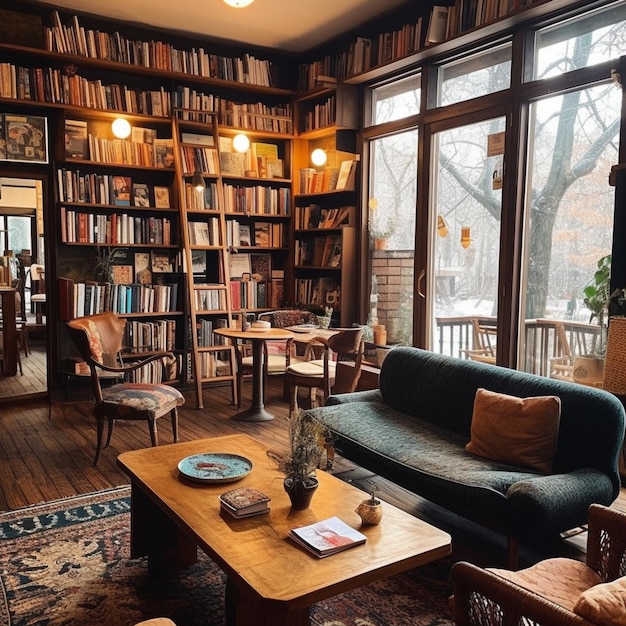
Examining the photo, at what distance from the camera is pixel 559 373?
4.29 m

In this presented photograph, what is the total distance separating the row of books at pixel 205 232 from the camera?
6.08 m

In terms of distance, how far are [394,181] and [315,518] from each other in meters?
4.08

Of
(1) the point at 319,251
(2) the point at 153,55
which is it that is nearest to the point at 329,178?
(1) the point at 319,251

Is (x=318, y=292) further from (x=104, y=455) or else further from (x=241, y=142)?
(x=104, y=455)

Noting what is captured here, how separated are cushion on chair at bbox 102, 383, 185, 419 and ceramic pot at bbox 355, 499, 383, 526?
2091 mm

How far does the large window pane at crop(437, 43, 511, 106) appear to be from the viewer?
4.58m

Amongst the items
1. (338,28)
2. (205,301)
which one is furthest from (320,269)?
(338,28)

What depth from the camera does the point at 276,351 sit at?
5.84m

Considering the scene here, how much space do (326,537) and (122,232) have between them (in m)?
4.45

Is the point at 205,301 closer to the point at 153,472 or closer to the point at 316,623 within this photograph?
the point at 153,472

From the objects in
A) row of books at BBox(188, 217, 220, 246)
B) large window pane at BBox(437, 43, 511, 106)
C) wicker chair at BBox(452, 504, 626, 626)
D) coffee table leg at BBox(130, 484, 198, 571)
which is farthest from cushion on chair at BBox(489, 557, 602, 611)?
row of books at BBox(188, 217, 220, 246)

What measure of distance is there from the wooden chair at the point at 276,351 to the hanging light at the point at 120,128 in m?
2.10

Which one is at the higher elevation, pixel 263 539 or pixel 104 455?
pixel 263 539

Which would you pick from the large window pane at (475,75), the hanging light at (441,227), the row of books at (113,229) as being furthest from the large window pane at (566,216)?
the row of books at (113,229)
